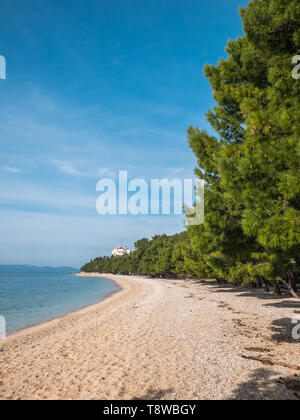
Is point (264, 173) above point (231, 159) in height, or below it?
below

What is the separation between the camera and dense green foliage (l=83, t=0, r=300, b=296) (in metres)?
4.70

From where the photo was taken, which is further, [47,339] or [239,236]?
[47,339]

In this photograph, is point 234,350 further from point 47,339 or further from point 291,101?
point 47,339

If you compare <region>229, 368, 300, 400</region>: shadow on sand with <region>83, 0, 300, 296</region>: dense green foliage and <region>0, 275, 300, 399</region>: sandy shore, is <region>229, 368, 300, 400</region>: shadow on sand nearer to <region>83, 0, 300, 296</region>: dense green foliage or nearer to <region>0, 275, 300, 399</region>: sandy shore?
<region>0, 275, 300, 399</region>: sandy shore

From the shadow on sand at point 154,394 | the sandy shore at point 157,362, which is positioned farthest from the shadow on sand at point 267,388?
the shadow on sand at point 154,394

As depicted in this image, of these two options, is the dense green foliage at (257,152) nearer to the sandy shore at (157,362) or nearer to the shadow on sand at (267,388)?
the shadow on sand at (267,388)

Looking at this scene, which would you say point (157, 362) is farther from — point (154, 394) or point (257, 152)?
point (257, 152)

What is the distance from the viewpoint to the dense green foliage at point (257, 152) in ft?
15.4

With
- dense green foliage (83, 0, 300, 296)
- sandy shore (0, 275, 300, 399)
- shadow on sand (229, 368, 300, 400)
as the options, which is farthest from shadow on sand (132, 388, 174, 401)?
dense green foliage (83, 0, 300, 296)

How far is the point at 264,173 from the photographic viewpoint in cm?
505

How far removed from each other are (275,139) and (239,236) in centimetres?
293

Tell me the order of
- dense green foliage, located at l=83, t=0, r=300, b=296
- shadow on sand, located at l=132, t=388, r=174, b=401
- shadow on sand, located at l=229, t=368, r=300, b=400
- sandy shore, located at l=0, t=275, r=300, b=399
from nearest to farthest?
1. dense green foliage, located at l=83, t=0, r=300, b=296
2. shadow on sand, located at l=229, t=368, r=300, b=400
3. shadow on sand, located at l=132, t=388, r=174, b=401
4. sandy shore, located at l=0, t=275, r=300, b=399

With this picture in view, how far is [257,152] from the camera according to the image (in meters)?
4.97
